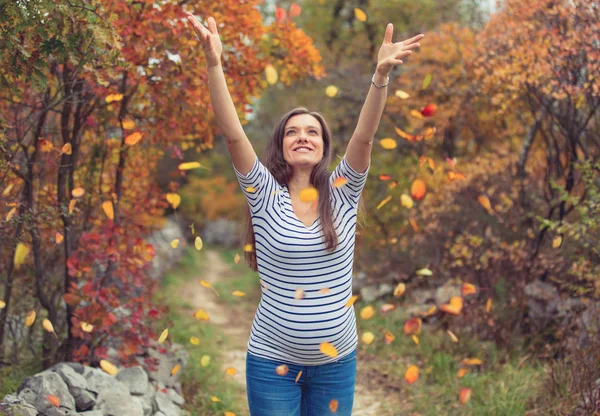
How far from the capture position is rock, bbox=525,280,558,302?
18.7ft

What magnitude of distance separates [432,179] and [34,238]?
186 inches

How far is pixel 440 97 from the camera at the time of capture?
8.24 metres

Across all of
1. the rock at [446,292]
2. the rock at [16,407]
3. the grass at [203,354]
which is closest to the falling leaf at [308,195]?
the rock at [16,407]

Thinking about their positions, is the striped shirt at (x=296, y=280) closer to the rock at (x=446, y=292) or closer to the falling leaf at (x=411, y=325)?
the falling leaf at (x=411, y=325)

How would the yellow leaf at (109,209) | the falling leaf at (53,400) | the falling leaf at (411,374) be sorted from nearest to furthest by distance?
the falling leaf at (53,400), the falling leaf at (411,374), the yellow leaf at (109,209)

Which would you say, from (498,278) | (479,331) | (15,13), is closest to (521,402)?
(479,331)

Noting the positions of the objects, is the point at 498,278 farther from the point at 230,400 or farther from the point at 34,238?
the point at 34,238

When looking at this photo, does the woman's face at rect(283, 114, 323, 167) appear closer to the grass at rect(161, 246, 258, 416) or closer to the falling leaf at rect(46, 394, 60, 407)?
the falling leaf at rect(46, 394, 60, 407)

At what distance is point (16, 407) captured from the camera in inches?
122

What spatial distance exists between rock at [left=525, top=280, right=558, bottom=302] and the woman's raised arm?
433cm

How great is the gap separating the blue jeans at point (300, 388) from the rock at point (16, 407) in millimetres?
1479

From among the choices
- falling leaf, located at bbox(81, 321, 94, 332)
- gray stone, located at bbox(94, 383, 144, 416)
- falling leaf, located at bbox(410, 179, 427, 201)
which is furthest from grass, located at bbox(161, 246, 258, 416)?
falling leaf, located at bbox(410, 179, 427, 201)

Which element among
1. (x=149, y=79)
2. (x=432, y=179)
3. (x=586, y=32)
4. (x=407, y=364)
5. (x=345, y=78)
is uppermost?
(x=345, y=78)

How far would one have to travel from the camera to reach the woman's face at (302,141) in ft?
7.91
